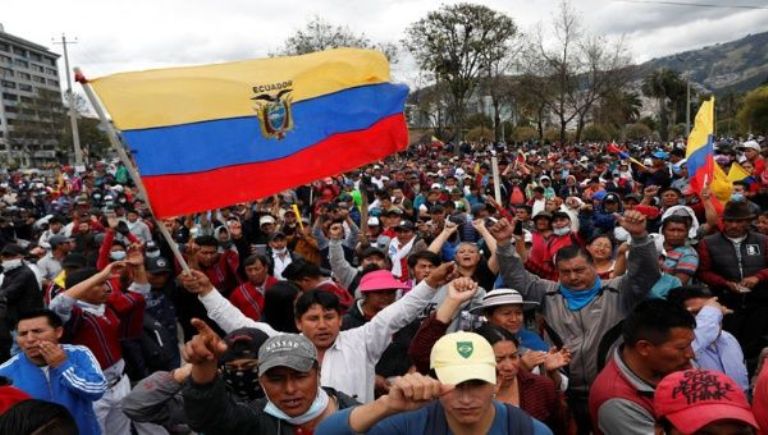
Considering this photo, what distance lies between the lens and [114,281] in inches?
179

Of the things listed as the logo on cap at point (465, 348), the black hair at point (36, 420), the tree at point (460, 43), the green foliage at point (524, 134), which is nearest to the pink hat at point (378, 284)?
the logo on cap at point (465, 348)

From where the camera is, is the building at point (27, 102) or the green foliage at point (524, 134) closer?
the green foliage at point (524, 134)

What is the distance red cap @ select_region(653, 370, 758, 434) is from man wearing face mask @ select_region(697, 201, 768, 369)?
367cm

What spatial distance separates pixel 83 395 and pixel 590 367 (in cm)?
284

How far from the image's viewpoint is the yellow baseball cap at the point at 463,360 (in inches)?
78.0

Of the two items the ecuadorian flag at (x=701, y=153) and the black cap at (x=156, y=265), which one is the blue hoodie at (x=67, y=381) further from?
the ecuadorian flag at (x=701, y=153)

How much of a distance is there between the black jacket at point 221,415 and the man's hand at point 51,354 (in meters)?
1.52

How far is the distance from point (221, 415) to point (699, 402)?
1584 millimetres

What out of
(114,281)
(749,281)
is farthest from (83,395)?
(749,281)

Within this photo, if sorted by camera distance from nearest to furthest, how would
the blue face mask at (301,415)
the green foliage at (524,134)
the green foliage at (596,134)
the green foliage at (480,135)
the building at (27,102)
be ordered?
the blue face mask at (301,415) < the green foliage at (596,134) < the green foliage at (524,134) < the green foliage at (480,135) < the building at (27,102)

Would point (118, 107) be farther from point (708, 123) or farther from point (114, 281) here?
point (708, 123)

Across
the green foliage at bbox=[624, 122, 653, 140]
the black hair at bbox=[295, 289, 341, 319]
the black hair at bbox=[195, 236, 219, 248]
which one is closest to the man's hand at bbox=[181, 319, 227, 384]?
the black hair at bbox=[295, 289, 341, 319]

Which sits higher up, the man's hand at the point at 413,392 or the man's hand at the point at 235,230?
the man's hand at the point at 413,392

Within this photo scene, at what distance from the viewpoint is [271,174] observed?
4.17 meters
